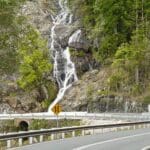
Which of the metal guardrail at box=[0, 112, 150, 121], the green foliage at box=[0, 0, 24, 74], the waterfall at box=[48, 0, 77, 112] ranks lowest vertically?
the metal guardrail at box=[0, 112, 150, 121]

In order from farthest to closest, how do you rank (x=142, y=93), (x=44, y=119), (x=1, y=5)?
(x=142, y=93), (x=44, y=119), (x=1, y=5)

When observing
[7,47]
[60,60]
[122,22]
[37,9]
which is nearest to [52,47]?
[60,60]

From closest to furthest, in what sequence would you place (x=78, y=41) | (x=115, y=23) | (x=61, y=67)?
(x=61, y=67) < (x=115, y=23) < (x=78, y=41)

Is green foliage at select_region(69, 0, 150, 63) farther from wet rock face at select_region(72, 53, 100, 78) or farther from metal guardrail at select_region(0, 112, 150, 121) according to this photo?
metal guardrail at select_region(0, 112, 150, 121)

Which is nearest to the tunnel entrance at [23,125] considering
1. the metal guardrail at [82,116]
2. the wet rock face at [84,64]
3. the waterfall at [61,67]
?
the metal guardrail at [82,116]

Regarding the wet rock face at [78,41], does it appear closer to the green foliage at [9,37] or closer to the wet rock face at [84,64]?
the wet rock face at [84,64]

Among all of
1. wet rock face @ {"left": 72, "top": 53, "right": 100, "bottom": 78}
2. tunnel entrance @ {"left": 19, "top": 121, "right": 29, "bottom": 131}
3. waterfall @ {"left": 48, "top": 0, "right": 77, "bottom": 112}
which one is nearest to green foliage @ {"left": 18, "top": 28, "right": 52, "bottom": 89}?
waterfall @ {"left": 48, "top": 0, "right": 77, "bottom": 112}

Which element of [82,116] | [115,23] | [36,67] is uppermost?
[115,23]

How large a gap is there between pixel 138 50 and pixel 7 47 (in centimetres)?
4569

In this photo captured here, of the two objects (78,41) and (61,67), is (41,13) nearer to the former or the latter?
(78,41)

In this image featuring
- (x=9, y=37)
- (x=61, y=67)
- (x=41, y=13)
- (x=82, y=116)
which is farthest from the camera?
(x=41, y=13)

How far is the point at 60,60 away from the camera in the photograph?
7875cm

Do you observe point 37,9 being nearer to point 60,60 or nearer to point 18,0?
point 60,60

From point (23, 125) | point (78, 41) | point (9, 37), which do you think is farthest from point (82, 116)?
A: point (9, 37)
